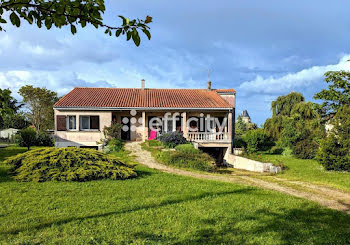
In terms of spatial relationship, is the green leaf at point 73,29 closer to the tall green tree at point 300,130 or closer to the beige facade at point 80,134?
the beige facade at point 80,134

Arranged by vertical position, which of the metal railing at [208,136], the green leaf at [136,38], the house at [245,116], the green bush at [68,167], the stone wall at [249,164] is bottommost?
the stone wall at [249,164]

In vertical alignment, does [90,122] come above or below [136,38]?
below

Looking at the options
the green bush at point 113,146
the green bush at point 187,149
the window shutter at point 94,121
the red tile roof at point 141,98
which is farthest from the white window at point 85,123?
the green bush at point 187,149

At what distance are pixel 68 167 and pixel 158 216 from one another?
5.46 metres

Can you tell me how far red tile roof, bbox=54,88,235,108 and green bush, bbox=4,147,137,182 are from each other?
428 inches

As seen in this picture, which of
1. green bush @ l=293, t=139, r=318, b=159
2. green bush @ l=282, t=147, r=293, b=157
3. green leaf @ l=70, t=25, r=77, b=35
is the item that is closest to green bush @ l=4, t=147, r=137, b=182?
green leaf @ l=70, t=25, r=77, b=35

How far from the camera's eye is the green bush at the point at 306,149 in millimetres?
19031

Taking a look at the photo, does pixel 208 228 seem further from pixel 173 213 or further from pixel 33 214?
pixel 33 214

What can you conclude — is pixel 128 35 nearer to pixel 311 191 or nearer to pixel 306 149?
pixel 311 191

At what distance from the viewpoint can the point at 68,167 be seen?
32.0ft

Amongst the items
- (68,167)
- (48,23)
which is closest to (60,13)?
(48,23)

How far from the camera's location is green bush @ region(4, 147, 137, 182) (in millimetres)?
9383

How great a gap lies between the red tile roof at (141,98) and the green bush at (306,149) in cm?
616

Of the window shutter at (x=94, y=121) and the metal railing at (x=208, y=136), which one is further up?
the window shutter at (x=94, y=121)
